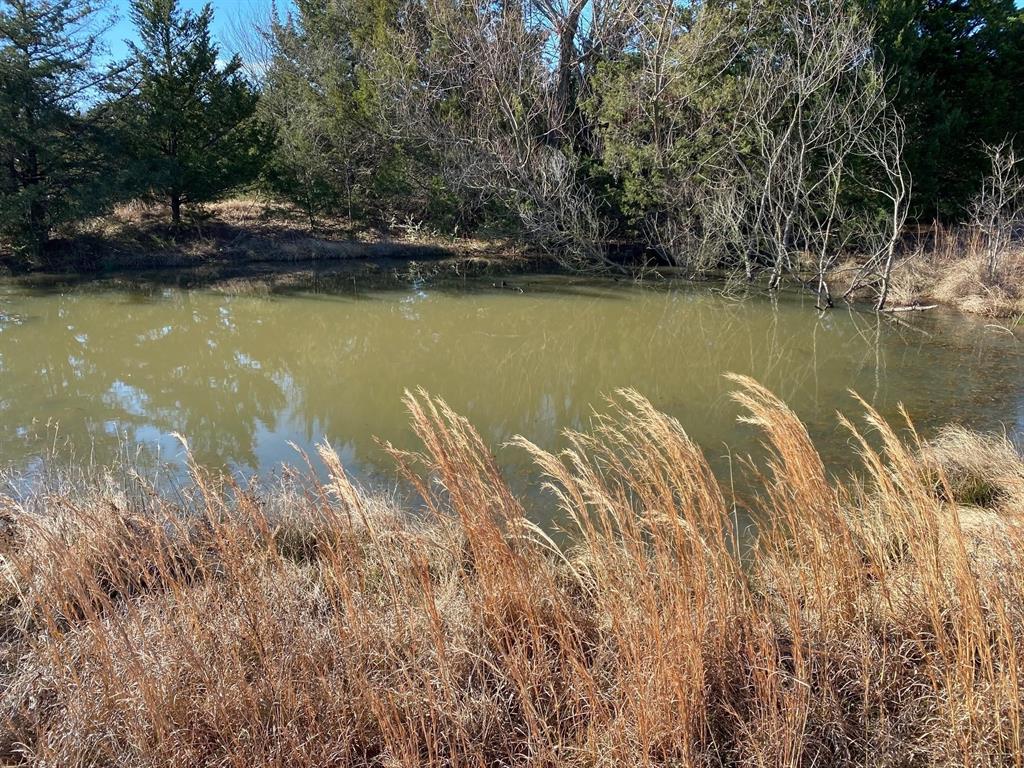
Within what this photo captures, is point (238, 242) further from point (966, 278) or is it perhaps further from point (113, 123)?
point (966, 278)

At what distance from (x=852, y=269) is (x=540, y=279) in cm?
726

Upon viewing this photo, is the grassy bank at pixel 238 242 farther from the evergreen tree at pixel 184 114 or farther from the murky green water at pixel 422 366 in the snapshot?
the murky green water at pixel 422 366

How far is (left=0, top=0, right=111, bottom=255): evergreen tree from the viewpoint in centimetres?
1503

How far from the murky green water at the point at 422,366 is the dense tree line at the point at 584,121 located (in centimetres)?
296

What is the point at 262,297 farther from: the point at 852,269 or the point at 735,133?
the point at 852,269

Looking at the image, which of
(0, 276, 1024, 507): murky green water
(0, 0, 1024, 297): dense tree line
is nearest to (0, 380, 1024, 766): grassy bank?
(0, 276, 1024, 507): murky green water

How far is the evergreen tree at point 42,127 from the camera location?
49.3 ft

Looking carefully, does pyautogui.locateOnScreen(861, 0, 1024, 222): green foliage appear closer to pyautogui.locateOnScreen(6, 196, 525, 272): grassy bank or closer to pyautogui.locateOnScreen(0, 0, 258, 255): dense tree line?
pyautogui.locateOnScreen(6, 196, 525, 272): grassy bank

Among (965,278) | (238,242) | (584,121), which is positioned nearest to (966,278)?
(965,278)

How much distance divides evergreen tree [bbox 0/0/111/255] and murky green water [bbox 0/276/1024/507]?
8.22ft

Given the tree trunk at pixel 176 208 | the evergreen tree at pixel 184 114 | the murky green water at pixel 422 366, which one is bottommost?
the murky green water at pixel 422 366

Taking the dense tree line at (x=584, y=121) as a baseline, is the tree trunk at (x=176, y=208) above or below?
below

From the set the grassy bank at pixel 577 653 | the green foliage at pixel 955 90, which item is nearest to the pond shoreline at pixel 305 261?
the green foliage at pixel 955 90

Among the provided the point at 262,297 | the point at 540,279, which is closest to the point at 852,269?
the point at 540,279
